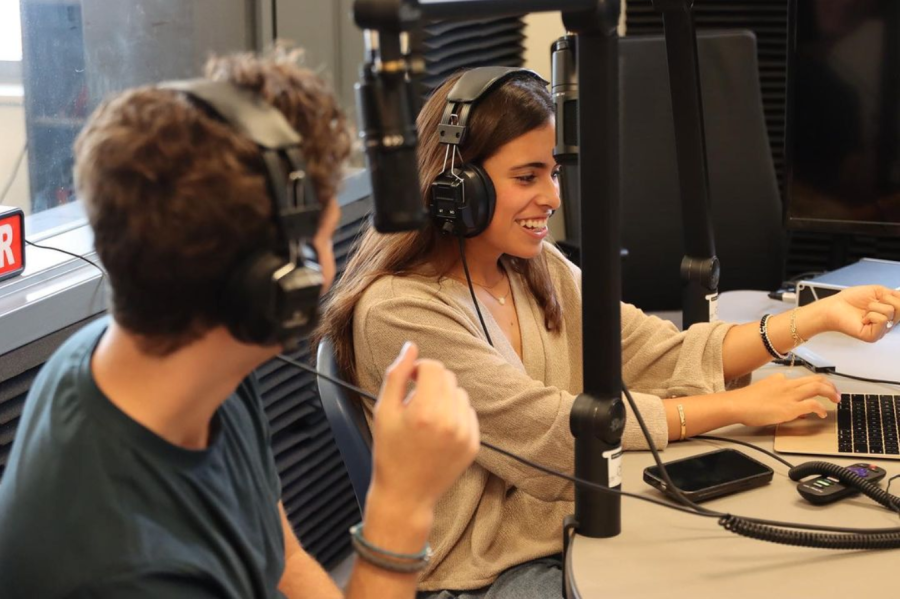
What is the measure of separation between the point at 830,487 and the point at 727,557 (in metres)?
0.21

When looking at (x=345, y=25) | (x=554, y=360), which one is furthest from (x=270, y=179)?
(x=345, y=25)

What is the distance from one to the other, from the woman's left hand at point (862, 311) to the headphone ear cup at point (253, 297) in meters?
1.08

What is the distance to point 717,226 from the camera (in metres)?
2.72

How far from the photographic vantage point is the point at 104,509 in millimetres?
851

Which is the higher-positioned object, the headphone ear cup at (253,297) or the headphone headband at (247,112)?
the headphone headband at (247,112)

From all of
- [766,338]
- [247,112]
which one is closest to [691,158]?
[766,338]

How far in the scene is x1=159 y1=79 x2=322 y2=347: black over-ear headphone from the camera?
0.84 meters

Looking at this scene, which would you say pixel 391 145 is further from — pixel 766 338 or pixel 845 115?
pixel 845 115

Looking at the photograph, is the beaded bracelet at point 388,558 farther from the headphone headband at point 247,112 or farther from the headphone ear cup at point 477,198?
the headphone ear cup at point 477,198

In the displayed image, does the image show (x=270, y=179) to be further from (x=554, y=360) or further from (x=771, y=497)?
(x=554, y=360)

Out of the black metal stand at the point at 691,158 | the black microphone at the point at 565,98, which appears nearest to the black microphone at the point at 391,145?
the black microphone at the point at 565,98

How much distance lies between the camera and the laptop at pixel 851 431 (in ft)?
4.72

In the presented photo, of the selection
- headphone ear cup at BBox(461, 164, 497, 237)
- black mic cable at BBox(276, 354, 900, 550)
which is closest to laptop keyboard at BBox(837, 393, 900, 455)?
→ black mic cable at BBox(276, 354, 900, 550)

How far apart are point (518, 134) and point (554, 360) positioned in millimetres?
357
